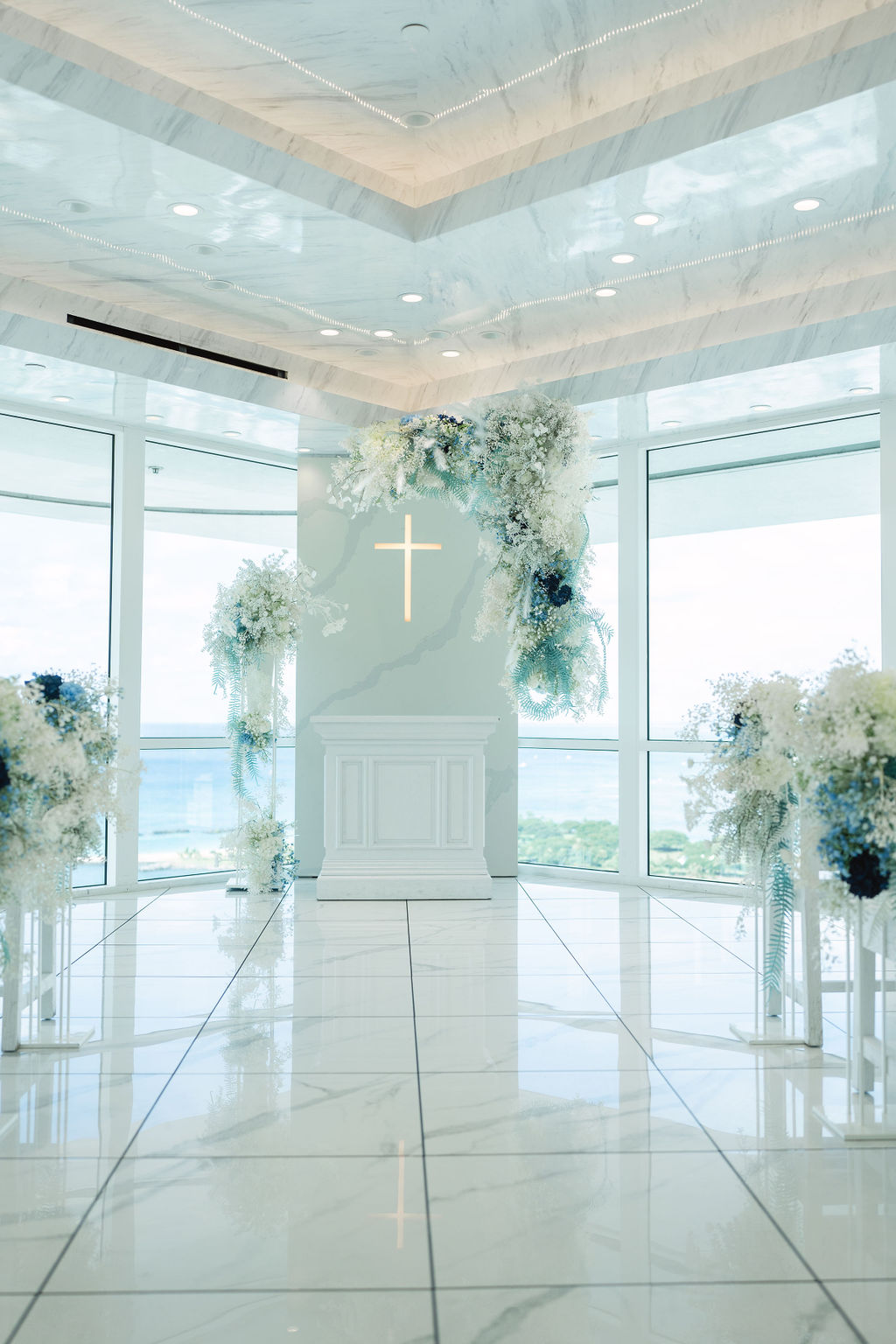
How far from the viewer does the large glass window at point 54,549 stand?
8.16m

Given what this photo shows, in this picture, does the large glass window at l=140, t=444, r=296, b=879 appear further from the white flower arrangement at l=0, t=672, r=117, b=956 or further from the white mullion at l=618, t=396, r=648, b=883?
the white flower arrangement at l=0, t=672, r=117, b=956

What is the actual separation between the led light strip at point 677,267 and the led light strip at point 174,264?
2.56 feet

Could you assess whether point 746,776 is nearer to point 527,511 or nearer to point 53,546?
point 527,511

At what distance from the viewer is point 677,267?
6117 mm

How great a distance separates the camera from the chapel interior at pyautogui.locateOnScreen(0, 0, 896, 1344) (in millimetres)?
3059

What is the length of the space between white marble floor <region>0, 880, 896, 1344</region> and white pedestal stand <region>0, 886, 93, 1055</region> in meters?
0.09

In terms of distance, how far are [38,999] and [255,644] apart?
152 inches

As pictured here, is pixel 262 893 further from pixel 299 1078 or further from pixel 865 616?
pixel 865 616

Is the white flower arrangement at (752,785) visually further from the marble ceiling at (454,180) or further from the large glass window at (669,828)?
the large glass window at (669,828)

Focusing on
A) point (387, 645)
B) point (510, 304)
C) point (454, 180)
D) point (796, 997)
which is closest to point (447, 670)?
point (387, 645)

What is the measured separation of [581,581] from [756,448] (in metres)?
2.07

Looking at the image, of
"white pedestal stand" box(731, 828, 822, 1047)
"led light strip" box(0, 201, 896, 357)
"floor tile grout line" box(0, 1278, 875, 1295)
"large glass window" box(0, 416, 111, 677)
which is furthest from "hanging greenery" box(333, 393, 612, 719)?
"floor tile grout line" box(0, 1278, 875, 1295)

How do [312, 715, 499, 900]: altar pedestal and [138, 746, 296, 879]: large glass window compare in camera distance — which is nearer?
[312, 715, 499, 900]: altar pedestal

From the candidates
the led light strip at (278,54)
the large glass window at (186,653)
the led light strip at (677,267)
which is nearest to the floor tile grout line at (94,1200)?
the large glass window at (186,653)
